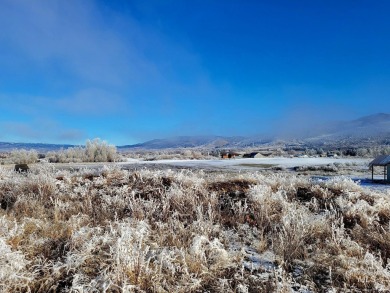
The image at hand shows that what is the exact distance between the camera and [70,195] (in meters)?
7.18

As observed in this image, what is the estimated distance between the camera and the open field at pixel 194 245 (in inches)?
135

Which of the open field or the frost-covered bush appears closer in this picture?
the open field

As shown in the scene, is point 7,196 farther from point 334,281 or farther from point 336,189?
point 336,189

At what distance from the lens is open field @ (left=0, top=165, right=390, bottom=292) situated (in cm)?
343

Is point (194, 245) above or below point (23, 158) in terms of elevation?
below

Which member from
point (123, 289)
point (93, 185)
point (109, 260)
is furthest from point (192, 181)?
point (123, 289)

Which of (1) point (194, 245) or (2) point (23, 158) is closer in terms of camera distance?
(1) point (194, 245)

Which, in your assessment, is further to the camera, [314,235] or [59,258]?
[314,235]

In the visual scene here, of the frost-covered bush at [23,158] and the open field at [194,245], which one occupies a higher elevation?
the frost-covered bush at [23,158]

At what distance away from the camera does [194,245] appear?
3.89m

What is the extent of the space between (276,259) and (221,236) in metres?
0.97

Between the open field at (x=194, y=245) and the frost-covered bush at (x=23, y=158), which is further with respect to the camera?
the frost-covered bush at (x=23, y=158)

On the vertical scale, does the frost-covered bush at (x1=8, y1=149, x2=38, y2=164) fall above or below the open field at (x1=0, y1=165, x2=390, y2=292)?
above

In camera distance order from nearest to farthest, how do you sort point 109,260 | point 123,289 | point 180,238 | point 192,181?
point 123,289 < point 109,260 < point 180,238 < point 192,181
